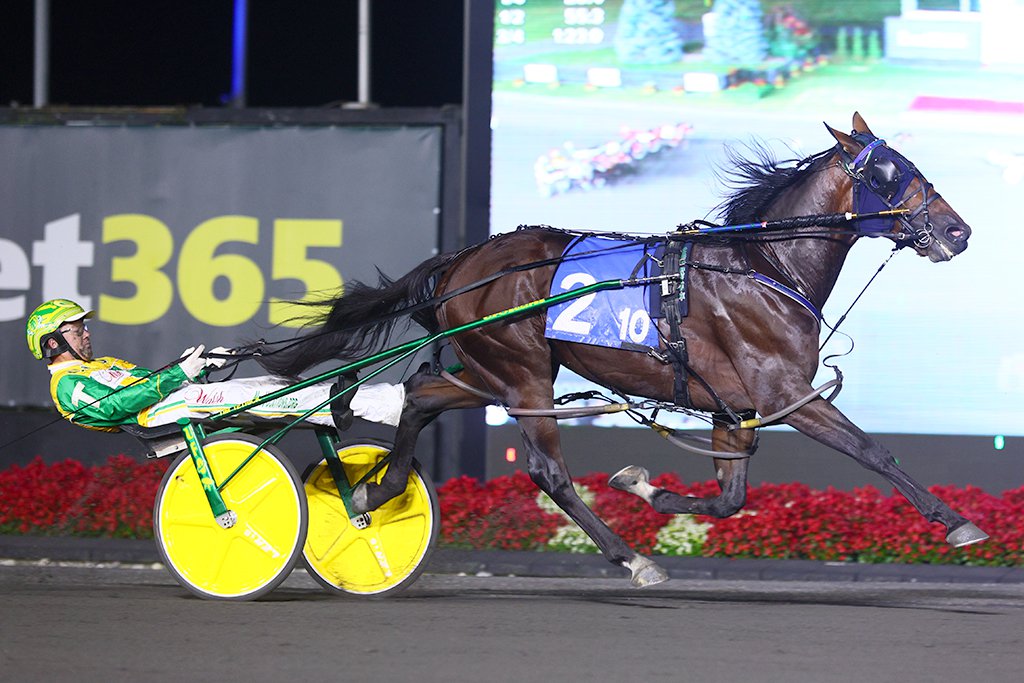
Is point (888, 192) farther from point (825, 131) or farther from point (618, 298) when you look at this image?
point (825, 131)

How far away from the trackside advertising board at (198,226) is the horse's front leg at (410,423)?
12.5ft

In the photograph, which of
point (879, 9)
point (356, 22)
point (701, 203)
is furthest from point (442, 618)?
point (356, 22)

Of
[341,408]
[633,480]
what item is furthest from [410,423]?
[633,480]

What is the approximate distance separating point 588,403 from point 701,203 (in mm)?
1671

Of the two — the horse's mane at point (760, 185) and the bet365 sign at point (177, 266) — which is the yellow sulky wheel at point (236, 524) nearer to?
the horse's mane at point (760, 185)

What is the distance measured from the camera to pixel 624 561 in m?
→ 6.50

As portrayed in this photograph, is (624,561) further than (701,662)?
Yes

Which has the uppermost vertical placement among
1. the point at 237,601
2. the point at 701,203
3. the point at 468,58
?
the point at 468,58

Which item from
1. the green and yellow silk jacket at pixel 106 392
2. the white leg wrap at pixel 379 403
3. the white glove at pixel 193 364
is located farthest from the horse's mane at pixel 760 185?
the green and yellow silk jacket at pixel 106 392

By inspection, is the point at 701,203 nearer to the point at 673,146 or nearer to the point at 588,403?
the point at 673,146

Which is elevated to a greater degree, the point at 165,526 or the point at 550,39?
the point at 550,39

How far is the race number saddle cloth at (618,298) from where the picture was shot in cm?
642

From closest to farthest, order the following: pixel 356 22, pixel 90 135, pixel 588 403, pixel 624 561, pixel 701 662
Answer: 1. pixel 701 662
2. pixel 624 561
3. pixel 588 403
4. pixel 90 135
5. pixel 356 22

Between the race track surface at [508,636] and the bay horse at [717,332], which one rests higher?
the bay horse at [717,332]
